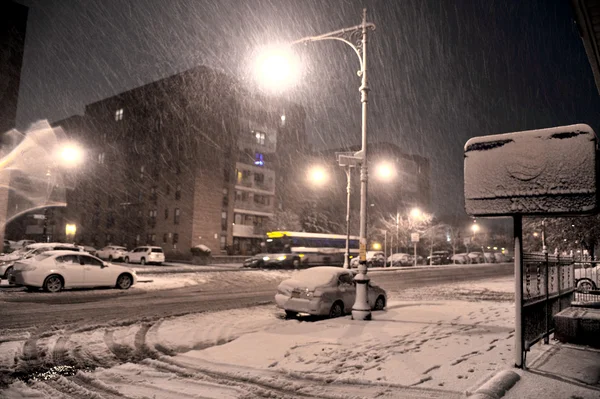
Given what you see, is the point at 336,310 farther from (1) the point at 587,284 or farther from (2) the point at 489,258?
(2) the point at 489,258

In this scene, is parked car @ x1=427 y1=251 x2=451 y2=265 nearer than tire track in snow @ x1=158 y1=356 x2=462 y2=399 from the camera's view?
No

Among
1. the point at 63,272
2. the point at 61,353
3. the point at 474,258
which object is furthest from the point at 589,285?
the point at 474,258

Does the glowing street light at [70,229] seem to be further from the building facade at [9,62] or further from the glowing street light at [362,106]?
the glowing street light at [362,106]

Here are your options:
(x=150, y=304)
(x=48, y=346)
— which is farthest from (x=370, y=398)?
(x=150, y=304)

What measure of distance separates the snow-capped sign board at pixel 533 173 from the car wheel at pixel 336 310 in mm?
6823

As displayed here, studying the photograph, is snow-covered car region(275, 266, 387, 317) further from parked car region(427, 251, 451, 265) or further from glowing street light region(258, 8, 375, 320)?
parked car region(427, 251, 451, 265)

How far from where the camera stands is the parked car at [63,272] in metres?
16.9

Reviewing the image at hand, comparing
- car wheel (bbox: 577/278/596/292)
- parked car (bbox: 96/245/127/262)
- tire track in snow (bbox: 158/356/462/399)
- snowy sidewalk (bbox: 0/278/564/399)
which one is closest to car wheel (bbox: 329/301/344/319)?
snowy sidewalk (bbox: 0/278/564/399)

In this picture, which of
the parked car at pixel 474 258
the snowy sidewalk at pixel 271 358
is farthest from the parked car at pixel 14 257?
the parked car at pixel 474 258

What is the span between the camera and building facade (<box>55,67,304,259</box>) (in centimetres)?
5459

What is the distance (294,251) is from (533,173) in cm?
3473

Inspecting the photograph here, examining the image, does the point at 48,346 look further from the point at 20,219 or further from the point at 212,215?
the point at 20,219

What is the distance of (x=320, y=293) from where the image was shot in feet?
40.8

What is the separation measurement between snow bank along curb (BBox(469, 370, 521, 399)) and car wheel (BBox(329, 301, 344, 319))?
278 inches
